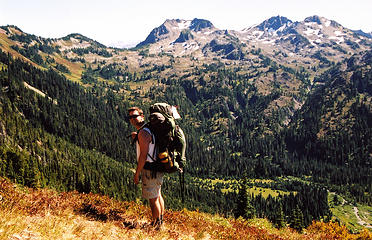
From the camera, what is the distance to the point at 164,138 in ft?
25.8

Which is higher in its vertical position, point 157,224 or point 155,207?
point 155,207

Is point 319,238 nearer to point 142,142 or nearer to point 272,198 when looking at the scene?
point 142,142

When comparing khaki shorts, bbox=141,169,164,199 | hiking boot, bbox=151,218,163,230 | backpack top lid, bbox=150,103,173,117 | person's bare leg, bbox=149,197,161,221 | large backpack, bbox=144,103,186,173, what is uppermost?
backpack top lid, bbox=150,103,173,117

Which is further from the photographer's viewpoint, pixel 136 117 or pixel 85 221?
pixel 136 117

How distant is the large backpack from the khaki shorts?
185mm

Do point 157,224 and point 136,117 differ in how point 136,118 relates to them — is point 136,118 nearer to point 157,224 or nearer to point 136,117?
point 136,117

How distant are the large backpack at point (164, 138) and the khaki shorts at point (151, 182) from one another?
0.61 feet

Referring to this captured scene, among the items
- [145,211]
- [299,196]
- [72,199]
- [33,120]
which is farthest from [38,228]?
[33,120]

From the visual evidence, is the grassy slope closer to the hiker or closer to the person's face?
the hiker

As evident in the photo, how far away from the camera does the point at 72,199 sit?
9781mm

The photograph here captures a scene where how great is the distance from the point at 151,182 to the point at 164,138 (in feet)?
4.84

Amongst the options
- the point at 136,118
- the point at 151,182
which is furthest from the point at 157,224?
the point at 136,118

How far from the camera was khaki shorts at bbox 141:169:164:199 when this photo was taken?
7918mm

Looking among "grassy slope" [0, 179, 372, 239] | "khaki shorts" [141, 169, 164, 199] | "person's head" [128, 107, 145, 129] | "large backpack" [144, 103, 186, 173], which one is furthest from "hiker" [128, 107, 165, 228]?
"grassy slope" [0, 179, 372, 239]
